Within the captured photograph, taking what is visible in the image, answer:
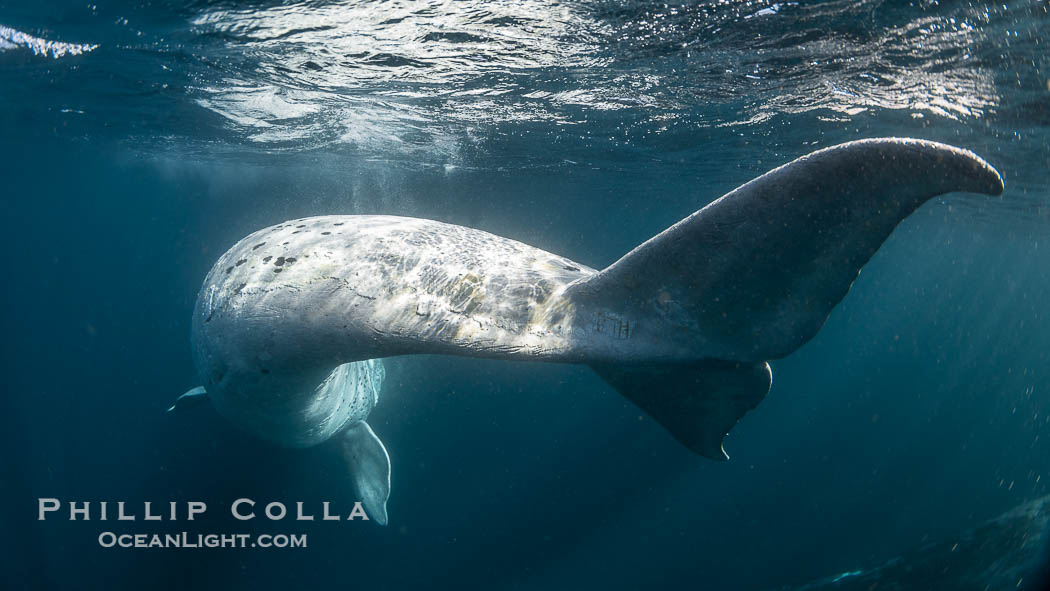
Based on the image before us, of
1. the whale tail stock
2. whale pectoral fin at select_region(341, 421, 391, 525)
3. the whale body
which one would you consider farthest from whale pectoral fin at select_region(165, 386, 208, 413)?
the whale tail stock

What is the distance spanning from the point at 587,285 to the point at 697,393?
1093 mm

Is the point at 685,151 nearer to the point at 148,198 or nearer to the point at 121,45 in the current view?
the point at 121,45

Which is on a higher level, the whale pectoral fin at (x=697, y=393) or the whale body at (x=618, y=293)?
the whale body at (x=618, y=293)

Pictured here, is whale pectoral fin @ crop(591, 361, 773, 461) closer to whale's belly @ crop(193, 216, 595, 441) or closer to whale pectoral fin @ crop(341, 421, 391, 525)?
whale's belly @ crop(193, 216, 595, 441)

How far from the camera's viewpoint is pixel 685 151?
18.5m

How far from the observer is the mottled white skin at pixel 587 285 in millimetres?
2244

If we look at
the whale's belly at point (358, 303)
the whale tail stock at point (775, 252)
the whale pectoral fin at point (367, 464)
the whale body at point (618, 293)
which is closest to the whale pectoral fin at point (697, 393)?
the whale body at point (618, 293)

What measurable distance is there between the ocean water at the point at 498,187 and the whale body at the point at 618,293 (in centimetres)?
177

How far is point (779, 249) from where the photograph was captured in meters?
2.35

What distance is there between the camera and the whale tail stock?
2.16 m

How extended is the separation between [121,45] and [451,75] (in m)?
6.67

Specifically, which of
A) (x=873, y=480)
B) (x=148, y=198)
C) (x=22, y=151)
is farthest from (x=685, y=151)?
(x=148, y=198)

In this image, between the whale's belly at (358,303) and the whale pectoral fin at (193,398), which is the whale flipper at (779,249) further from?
the whale pectoral fin at (193,398)

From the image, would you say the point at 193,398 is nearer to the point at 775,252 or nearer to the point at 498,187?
the point at 775,252
